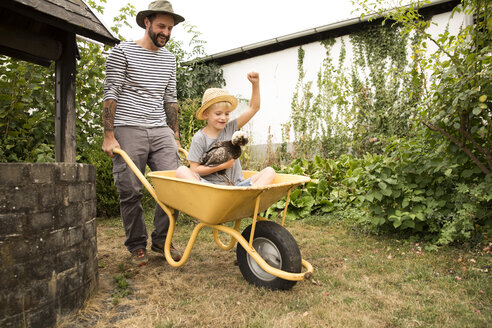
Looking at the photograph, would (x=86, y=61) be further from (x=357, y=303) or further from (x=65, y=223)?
(x=357, y=303)

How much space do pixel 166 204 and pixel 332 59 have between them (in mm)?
5715

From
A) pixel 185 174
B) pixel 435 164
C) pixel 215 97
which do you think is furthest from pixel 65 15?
pixel 435 164

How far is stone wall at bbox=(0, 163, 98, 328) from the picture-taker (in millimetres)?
1681

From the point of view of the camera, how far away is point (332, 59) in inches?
286

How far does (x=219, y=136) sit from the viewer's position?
2682mm

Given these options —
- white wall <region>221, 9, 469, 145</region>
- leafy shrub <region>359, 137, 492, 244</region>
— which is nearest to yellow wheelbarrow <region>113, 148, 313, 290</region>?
leafy shrub <region>359, 137, 492, 244</region>

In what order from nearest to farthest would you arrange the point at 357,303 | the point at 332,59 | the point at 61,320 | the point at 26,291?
the point at 26,291, the point at 61,320, the point at 357,303, the point at 332,59

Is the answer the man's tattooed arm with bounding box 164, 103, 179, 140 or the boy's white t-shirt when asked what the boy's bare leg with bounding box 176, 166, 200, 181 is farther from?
the man's tattooed arm with bounding box 164, 103, 179, 140

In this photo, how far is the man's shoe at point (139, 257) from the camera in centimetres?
287

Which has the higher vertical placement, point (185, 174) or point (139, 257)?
point (185, 174)

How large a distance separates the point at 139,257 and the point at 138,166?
72 cm

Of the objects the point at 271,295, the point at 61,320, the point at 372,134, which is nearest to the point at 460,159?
the point at 271,295

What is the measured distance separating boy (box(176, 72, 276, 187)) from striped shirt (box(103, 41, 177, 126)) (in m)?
0.52

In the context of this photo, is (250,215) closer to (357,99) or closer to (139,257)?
(139,257)
